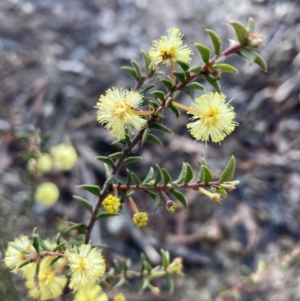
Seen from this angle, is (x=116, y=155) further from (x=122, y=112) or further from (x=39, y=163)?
(x=39, y=163)

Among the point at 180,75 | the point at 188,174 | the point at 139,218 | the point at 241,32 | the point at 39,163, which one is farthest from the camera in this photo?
the point at 39,163

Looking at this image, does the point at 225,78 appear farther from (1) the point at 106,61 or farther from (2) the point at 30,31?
(2) the point at 30,31

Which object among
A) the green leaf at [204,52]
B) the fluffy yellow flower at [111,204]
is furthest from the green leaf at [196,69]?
the fluffy yellow flower at [111,204]

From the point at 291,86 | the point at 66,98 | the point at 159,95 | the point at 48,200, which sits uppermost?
the point at 291,86

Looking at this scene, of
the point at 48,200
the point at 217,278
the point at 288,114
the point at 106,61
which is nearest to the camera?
the point at 48,200

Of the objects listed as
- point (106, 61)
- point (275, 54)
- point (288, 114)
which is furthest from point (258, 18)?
point (106, 61)

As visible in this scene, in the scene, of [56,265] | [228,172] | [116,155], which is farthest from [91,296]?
[228,172]
